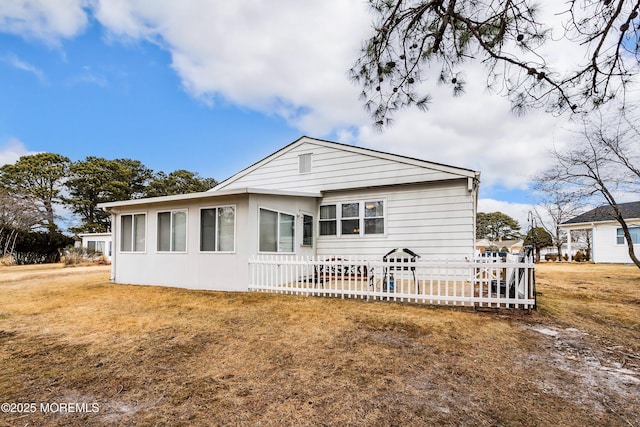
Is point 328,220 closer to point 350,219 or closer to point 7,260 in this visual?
point 350,219

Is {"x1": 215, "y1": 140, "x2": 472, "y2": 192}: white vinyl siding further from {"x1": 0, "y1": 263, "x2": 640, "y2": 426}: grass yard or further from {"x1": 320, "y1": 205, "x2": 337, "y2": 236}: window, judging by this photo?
{"x1": 0, "y1": 263, "x2": 640, "y2": 426}: grass yard

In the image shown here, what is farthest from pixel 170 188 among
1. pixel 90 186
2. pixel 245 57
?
pixel 245 57

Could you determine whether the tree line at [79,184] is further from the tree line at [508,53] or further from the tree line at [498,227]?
the tree line at [498,227]

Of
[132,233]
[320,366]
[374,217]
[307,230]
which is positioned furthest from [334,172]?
[320,366]

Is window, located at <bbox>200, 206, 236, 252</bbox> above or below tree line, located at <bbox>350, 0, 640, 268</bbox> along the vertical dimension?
below

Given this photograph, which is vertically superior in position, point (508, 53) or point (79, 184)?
point (79, 184)

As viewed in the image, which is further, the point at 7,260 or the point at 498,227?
the point at 498,227

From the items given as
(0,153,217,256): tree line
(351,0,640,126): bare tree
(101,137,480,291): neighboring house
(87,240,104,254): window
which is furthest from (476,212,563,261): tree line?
(87,240,104,254): window

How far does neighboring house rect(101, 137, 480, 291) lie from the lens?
8180 millimetres

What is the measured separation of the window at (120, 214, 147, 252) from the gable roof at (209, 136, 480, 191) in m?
4.12

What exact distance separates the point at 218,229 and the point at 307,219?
3224 mm

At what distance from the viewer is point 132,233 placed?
32.1 ft

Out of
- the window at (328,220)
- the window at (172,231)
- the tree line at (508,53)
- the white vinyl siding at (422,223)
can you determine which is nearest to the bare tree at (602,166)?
the white vinyl siding at (422,223)

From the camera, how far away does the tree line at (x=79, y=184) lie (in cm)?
2541
